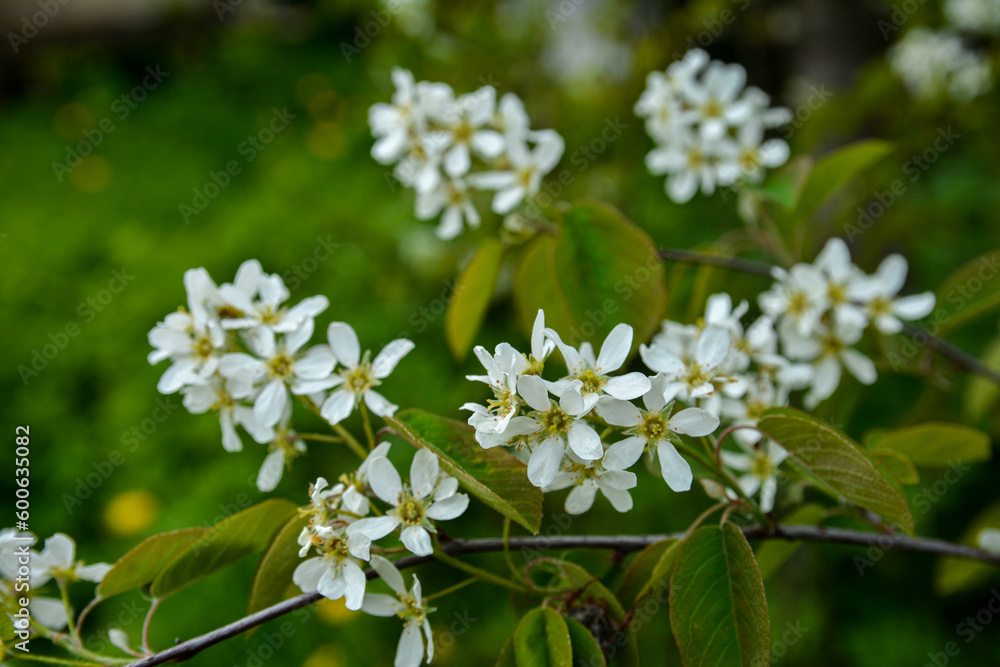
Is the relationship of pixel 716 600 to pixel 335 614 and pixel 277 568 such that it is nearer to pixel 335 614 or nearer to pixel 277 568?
pixel 277 568

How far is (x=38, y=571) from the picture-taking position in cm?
106

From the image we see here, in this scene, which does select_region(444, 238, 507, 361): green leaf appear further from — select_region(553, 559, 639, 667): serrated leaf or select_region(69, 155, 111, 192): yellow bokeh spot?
select_region(69, 155, 111, 192): yellow bokeh spot

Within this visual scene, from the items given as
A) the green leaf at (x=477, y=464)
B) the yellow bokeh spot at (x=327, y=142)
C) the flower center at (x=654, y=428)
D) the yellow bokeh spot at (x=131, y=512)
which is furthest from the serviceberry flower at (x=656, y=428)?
the yellow bokeh spot at (x=327, y=142)

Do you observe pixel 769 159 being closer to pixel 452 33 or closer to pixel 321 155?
pixel 452 33

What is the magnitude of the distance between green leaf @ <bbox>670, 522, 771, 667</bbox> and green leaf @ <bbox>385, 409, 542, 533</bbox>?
0.20 meters

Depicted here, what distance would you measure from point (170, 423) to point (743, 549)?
2.27 meters

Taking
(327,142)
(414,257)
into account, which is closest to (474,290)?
(414,257)

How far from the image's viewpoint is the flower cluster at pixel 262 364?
104 centimetres

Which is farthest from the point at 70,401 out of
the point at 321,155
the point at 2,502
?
the point at 321,155

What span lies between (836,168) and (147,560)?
1.37m

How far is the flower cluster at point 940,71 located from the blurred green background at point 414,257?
6 centimetres

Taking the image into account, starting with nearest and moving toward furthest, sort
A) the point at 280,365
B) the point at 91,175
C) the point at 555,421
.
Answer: the point at 555,421
the point at 280,365
the point at 91,175

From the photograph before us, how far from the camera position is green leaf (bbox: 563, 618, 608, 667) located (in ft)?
2.83

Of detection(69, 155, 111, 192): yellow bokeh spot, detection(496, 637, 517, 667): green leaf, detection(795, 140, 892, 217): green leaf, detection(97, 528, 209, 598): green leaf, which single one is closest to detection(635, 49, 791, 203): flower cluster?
detection(795, 140, 892, 217): green leaf
